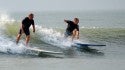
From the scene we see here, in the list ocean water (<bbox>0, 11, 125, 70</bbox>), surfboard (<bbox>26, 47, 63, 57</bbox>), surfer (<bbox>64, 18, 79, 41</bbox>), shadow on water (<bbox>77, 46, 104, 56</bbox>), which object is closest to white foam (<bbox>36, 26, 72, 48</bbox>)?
ocean water (<bbox>0, 11, 125, 70</bbox>)

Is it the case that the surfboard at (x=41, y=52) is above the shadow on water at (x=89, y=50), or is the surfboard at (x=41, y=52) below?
above

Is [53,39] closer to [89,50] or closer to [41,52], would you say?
[89,50]

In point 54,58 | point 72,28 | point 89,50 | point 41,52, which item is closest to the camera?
point 54,58

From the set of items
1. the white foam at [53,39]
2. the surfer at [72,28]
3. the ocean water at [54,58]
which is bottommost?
the ocean water at [54,58]

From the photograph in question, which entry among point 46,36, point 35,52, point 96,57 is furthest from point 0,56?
point 46,36

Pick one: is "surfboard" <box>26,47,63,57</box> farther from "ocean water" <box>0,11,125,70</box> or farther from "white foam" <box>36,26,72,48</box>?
"white foam" <box>36,26,72,48</box>

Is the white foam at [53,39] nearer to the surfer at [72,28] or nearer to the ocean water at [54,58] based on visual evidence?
the ocean water at [54,58]

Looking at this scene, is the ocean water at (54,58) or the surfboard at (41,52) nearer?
the ocean water at (54,58)

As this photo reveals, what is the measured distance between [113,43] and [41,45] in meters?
4.48

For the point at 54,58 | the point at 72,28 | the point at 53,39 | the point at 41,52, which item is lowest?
Result: the point at 54,58

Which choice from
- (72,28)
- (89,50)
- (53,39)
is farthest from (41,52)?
(53,39)

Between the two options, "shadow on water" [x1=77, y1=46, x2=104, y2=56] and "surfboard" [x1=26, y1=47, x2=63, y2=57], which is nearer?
"surfboard" [x1=26, y1=47, x2=63, y2=57]

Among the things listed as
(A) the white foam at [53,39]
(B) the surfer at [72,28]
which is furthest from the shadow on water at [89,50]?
(B) the surfer at [72,28]

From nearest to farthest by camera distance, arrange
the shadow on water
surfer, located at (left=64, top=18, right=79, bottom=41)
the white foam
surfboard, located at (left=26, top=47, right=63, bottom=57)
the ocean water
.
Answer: the ocean water < surfboard, located at (left=26, top=47, right=63, bottom=57) < the shadow on water < the white foam < surfer, located at (left=64, top=18, right=79, bottom=41)
